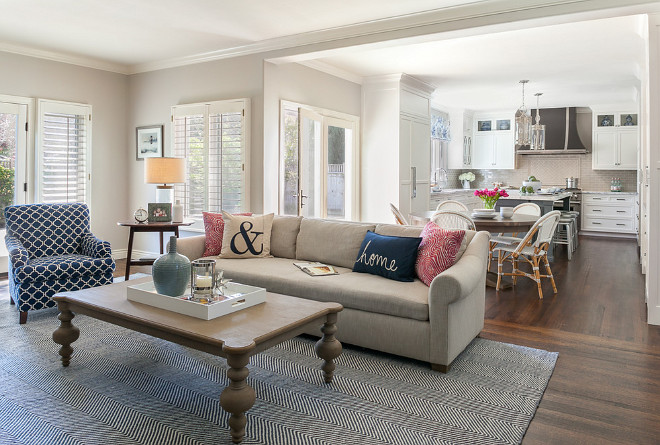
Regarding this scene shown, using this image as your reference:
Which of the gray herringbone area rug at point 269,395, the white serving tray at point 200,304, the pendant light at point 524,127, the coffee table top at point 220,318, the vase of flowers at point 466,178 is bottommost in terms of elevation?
the gray herringbone area rug at point 269,395

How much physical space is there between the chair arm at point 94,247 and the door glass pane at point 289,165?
2.04m

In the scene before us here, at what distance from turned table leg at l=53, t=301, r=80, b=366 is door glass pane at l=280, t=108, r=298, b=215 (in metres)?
3.11

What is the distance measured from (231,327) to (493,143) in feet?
31.2

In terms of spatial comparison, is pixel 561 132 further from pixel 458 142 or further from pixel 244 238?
pixel 244 238

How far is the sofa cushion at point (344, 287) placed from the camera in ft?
9.95

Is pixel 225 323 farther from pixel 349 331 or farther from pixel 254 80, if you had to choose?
pixel 254 80

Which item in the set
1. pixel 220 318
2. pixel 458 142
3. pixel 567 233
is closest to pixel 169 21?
pixel 220 318

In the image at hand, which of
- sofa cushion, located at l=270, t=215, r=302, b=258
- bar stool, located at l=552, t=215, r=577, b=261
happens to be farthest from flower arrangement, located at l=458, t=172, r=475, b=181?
sofa cushion, located at l=270, t=215, r=302, b=258

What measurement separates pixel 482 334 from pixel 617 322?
1.18 metres

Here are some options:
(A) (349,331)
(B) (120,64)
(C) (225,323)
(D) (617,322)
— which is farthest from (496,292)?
(B) (120,64)

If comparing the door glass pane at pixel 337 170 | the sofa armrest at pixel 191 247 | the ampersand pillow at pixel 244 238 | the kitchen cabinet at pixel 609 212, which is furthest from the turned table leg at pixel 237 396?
the kitchen cabinet at pixel 609 212

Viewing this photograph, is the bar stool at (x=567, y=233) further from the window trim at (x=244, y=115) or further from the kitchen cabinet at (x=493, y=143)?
the window trim at (x=244, y=115)

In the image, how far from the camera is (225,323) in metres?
2.42

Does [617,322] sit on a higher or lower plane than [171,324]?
lower
